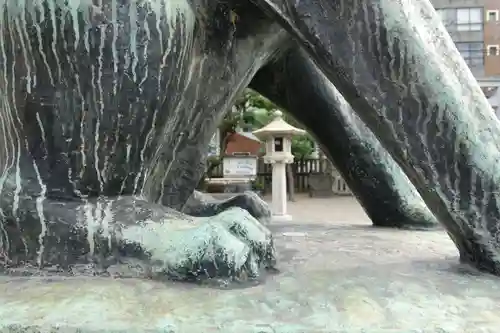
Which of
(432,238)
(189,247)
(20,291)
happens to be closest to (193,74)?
(189,247)

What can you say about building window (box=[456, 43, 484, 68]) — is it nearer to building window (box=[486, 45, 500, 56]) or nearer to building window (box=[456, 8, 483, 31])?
building window (box=[456, 8, 483, 31])

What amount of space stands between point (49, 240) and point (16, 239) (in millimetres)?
71

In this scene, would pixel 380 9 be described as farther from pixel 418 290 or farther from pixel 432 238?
pixel 432 238

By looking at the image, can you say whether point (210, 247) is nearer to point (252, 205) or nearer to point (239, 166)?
point (252, 205)

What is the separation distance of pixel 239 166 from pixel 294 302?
8.27 m

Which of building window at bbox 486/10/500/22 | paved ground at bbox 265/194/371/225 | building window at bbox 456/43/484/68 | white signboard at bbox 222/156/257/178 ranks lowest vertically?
paved ground at bbox 265/194/371/225

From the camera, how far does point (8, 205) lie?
1.27 meters

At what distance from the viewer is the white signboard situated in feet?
30.5

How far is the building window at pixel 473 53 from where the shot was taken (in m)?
20.4

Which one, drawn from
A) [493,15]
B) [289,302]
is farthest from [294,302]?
[493,15]

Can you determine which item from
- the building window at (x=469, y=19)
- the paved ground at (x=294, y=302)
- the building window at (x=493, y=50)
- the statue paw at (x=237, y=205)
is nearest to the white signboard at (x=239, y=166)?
the statue paw at (x=237, y=205)

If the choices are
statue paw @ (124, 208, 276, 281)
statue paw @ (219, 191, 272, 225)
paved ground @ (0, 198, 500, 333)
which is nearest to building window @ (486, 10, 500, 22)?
statue paw @ (219, 191, 272, 225)

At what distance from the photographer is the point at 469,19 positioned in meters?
21.0

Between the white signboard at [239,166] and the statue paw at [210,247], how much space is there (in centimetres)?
804
